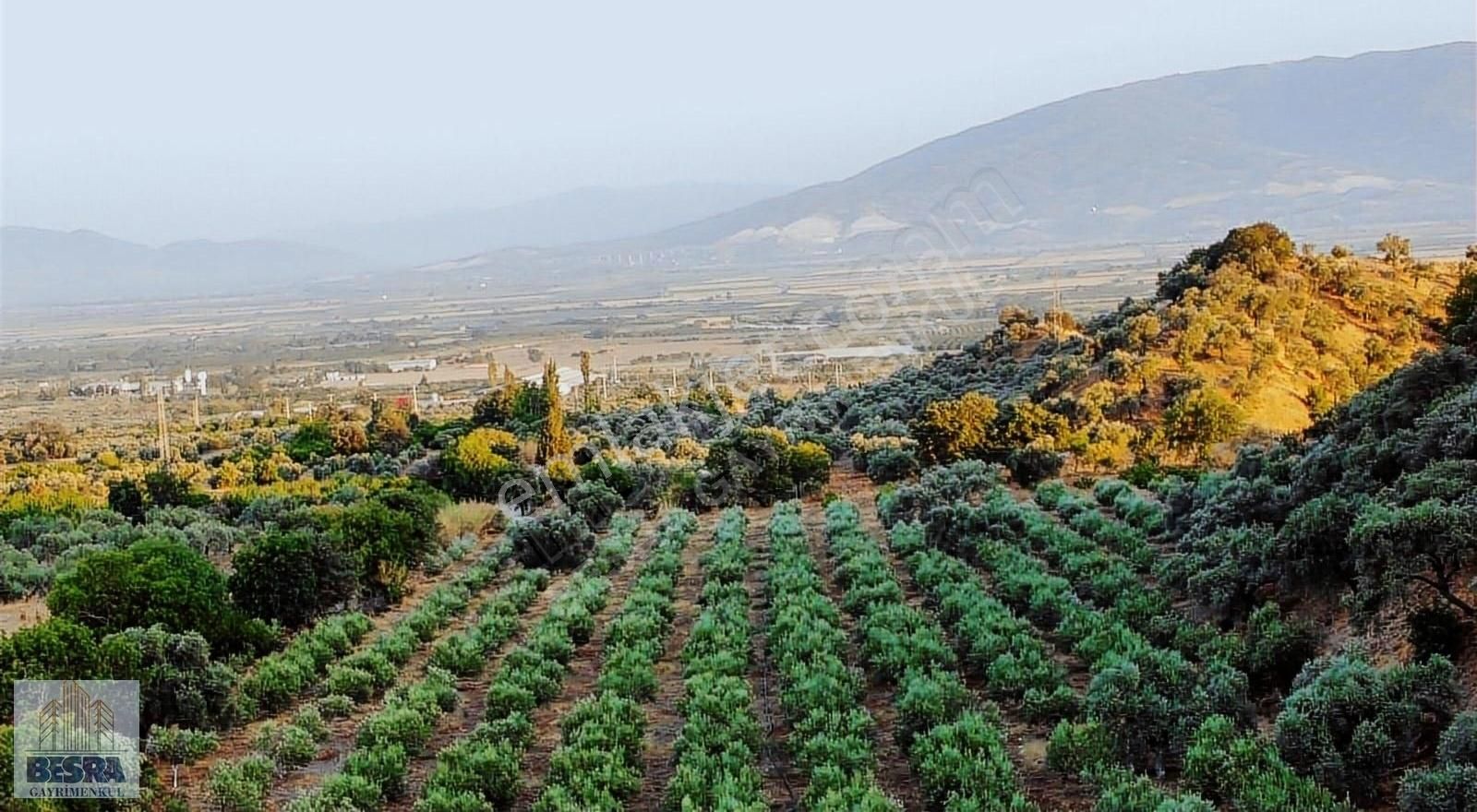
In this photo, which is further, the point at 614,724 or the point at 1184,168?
the point at 1184,168

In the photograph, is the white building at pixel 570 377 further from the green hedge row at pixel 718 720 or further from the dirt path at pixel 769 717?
the green hedge row at pixel 718 720

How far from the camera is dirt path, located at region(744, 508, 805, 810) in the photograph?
7809mm

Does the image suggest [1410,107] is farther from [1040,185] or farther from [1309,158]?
[1040,185]

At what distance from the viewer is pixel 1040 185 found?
314ft

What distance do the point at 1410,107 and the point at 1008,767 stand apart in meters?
141

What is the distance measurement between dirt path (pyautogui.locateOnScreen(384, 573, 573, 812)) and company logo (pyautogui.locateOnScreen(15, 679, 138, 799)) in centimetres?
186

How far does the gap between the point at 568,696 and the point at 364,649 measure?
3.24 m

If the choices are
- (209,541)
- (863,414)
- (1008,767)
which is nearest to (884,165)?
(863,414)

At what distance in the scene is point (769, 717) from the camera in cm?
932

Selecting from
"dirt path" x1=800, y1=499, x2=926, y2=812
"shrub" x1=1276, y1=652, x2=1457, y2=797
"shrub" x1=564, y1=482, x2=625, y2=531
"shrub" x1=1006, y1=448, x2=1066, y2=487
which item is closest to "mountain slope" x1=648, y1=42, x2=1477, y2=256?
"shrub" x1=1006, y1=448, x2=1066, y2=487

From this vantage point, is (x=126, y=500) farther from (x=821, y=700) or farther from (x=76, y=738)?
(x=821, y=700)

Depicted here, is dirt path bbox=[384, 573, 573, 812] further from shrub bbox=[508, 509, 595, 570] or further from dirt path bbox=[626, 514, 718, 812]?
shrub bbox=[508, 509, 595, 570]

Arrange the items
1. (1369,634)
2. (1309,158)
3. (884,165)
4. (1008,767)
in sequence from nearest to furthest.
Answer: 1. (1008,767)
2. (1369,634)
3. (1309,158)
4. (884,165)

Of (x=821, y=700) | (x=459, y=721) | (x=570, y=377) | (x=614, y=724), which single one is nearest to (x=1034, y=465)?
(x=821, y=700)
